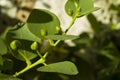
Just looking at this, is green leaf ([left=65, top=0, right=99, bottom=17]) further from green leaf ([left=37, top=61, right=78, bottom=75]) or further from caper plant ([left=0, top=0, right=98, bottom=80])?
green leaf ([left=37, top=61, right=78, bottom=75])

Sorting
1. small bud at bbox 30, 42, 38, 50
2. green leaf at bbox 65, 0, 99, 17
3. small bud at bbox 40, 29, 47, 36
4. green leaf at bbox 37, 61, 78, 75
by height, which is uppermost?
green leaf at bbox 65, 0, 99, 17

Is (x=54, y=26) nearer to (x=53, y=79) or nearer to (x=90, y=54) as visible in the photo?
(x=53, y=79)

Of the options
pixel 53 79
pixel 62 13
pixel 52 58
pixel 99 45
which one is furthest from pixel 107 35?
pixel 53 79

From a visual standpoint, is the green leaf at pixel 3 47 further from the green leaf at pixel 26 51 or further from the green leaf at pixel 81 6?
the green leaf at pixel 81 6

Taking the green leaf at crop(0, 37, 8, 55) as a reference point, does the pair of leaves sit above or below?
above

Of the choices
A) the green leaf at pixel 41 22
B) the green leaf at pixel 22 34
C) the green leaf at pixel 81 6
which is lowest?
the green leaf at pixel 22 34

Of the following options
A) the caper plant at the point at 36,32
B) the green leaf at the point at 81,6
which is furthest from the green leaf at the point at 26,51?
the green leaf at the point at 81,6

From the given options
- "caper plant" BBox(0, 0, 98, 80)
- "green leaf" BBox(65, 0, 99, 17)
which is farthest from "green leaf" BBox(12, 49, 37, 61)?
"green leaf" BBox(65, 0, 99, 17)

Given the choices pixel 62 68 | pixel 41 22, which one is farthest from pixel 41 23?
pixel 62 68
